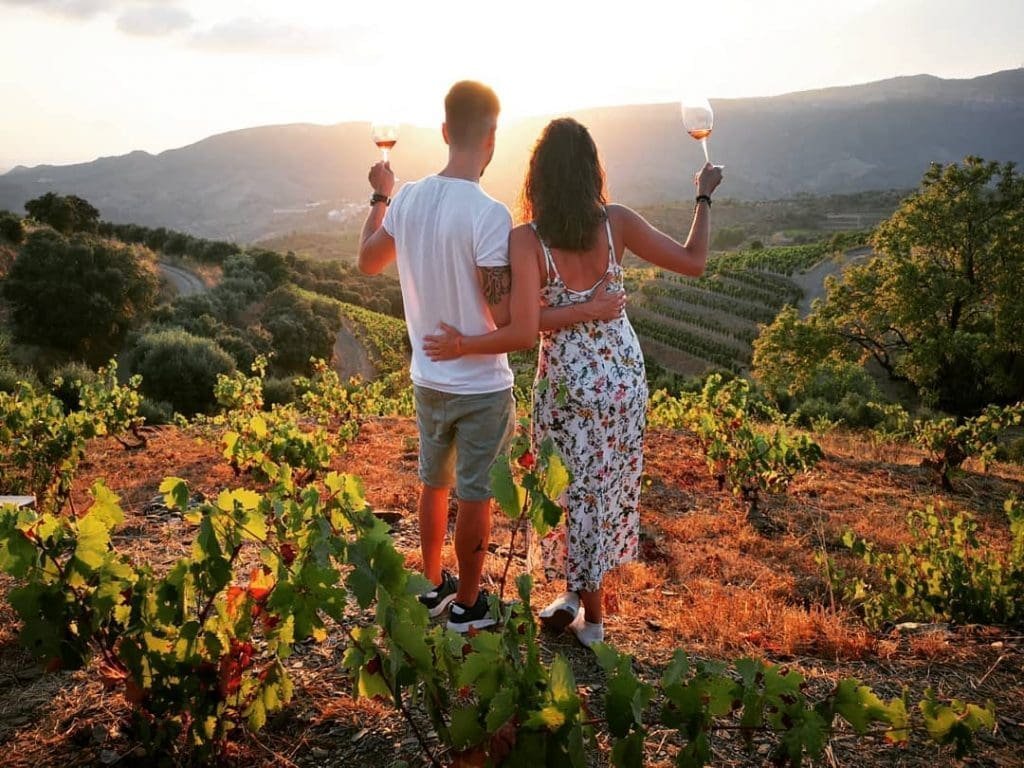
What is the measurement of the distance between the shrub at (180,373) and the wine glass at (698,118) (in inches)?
640

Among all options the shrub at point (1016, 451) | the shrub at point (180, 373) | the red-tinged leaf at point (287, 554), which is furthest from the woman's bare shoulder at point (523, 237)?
the shrub at point (180, 373)

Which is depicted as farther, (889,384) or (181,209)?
(181,209)

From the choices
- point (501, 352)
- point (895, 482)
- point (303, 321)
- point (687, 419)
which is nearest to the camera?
point (501, 352)

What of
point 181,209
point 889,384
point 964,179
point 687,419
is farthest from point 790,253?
point 181,209

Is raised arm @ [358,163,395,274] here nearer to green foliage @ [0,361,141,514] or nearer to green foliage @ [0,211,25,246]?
green foliage @ [0,361,141,514]

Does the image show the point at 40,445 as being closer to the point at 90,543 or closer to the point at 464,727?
the point at 90,543

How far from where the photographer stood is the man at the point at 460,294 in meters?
2.40

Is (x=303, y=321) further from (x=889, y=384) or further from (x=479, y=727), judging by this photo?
(x=479, y=727)

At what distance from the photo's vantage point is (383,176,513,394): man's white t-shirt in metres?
2.39

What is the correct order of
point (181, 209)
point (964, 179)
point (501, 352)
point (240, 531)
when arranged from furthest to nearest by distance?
point (181, 209), point (964, 179), point (501, 352), point (240, 531)

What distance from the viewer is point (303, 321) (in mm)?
27016

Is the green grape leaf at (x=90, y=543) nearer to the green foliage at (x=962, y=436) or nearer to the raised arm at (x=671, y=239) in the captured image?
the raised arm at (x=671, y=239)

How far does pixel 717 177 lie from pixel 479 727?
86.3 inches

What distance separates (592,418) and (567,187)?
0.83 m
